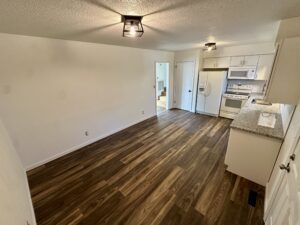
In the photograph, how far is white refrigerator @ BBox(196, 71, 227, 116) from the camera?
4.56 m

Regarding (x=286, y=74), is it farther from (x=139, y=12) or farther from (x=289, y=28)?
(x=139, y=12)

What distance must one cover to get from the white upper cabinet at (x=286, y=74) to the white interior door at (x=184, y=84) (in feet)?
11.9

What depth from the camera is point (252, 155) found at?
2162mm

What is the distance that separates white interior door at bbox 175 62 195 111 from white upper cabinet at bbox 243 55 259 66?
1.61 meters

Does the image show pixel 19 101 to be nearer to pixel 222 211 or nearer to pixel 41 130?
pixel 41 130

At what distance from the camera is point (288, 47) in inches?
59.7

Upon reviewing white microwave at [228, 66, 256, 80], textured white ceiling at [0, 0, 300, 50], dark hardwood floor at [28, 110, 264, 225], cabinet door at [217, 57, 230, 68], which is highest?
textured white ceiling at [0, 0, 300, 50]

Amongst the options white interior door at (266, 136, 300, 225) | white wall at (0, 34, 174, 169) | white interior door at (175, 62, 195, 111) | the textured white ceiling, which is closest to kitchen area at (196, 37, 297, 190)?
white interior door at (175, 62, 195, 111)

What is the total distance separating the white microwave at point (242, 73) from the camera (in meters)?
4.05

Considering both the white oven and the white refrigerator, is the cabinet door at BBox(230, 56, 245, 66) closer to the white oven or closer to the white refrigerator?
the white refrigerator

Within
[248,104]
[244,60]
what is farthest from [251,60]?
[248,104]

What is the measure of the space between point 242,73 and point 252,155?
10.0 ft

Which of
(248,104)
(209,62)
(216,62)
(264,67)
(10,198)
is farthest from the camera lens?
(209,62)

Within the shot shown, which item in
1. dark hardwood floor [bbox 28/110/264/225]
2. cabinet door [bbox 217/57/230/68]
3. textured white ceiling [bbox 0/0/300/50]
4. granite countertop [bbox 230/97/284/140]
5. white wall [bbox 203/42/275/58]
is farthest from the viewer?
cabinet door [bbox 217/57/230/68]
